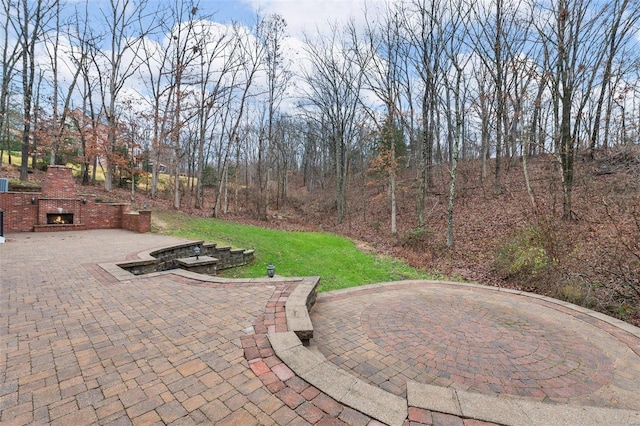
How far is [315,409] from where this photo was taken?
196 centimetres

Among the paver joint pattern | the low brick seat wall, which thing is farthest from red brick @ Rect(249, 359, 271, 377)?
the low brick seat wall

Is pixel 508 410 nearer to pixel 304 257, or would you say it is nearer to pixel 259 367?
pixel 259 367

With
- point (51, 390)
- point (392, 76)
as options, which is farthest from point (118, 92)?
point (51, 390)

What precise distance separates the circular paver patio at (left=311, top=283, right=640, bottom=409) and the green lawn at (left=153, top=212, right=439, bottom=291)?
248 cm

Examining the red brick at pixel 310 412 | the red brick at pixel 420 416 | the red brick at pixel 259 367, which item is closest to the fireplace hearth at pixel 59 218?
the red brick at pixel 259 367

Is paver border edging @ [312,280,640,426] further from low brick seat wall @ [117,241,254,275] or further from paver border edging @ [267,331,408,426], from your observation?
low brick seat wall @ [117,241,254,275]

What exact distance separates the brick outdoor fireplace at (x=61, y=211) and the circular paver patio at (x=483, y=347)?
8.89 metres

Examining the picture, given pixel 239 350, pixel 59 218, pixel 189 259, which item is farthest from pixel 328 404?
pixel 59 218

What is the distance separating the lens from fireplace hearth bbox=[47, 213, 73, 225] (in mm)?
9438

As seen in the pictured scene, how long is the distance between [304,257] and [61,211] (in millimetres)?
8089

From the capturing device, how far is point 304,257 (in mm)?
8961

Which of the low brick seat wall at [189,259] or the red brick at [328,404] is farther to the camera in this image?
the low brick seat wall at [189,259]

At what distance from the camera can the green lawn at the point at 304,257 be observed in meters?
7.59

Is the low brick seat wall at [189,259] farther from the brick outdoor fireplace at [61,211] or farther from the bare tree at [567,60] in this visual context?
the bare tree at [567,60]
